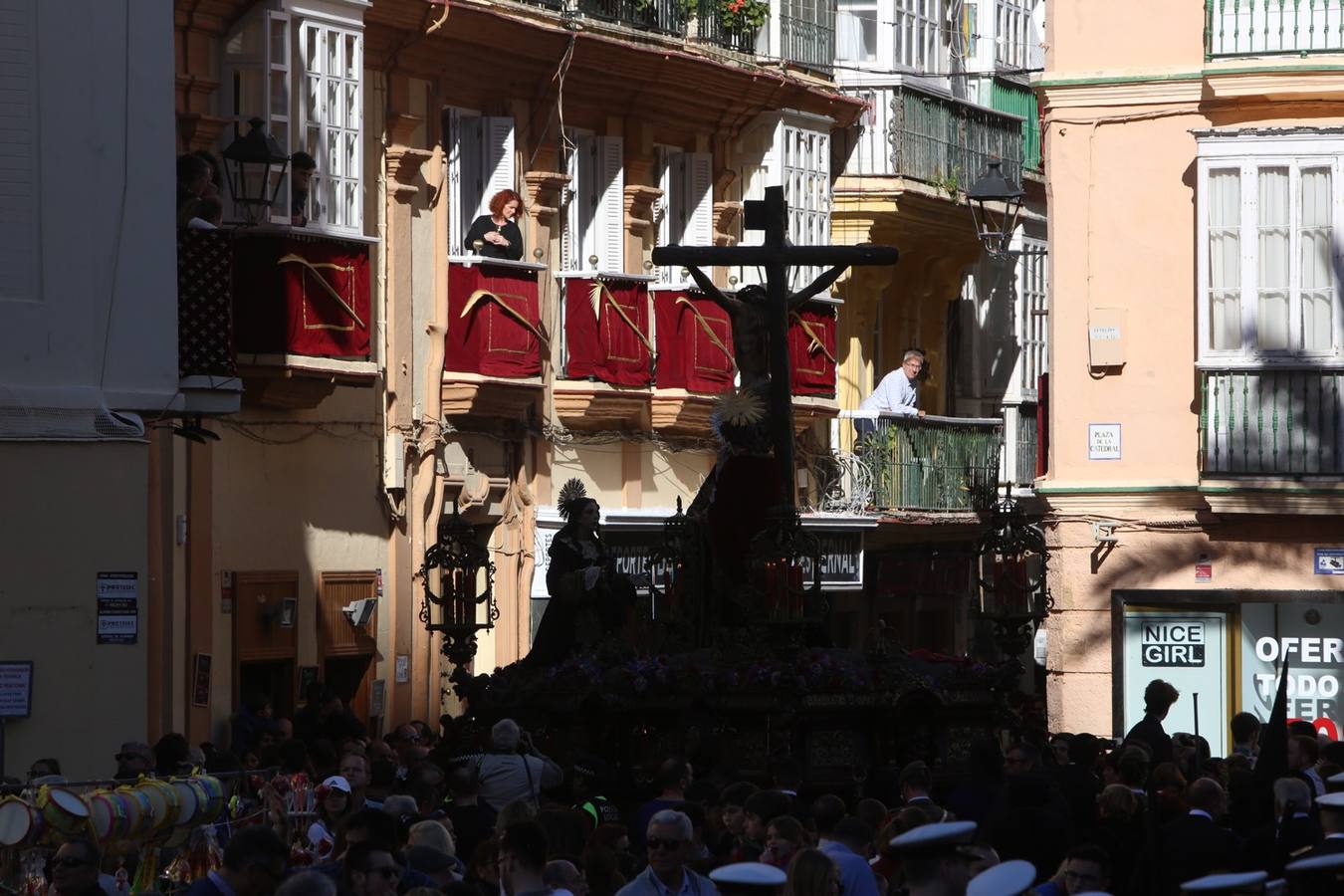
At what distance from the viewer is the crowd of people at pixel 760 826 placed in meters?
9.50

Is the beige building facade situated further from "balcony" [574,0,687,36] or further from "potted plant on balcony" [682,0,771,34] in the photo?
"potted plant on balcony" [682,0,771,34]

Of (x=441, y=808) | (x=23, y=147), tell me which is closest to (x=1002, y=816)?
(x=441, y=808)

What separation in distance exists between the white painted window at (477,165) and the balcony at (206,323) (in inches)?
247

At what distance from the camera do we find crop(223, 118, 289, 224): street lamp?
22625 mm

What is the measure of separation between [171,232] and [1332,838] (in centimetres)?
1270

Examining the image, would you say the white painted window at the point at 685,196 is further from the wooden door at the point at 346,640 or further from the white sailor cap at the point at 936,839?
the white sailor cap at the point at 936,839

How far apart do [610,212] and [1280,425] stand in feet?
24.1

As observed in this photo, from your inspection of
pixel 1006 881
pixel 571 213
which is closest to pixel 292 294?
pixel 571 213

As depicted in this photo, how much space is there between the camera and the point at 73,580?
62.2 feet

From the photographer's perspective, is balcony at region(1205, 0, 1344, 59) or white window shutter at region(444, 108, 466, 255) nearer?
balcony at region(1205, 0, 1344, 59)

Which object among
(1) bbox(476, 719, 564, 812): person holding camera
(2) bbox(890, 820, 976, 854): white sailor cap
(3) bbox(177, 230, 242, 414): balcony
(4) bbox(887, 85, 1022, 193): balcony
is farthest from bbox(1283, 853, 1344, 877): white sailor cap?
(4) bbox(887, 85, 1022, 193): balcony

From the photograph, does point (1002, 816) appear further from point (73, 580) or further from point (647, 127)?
point (647, 127)

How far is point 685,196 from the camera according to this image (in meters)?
30.8

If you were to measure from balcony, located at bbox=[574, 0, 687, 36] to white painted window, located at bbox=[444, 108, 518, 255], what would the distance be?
1.40m
